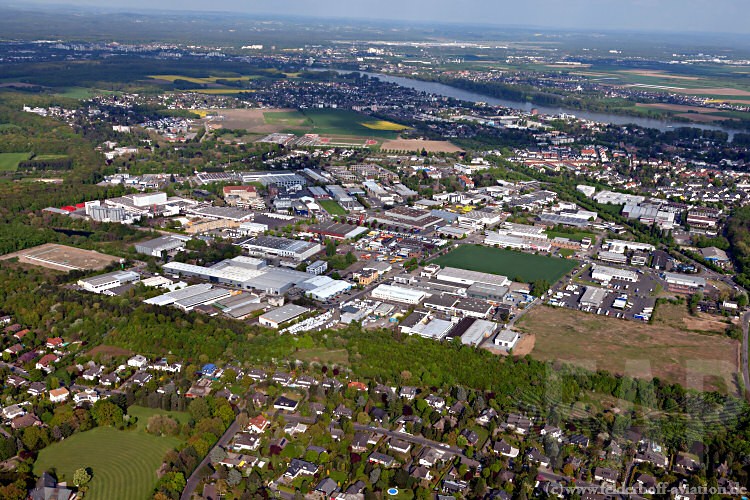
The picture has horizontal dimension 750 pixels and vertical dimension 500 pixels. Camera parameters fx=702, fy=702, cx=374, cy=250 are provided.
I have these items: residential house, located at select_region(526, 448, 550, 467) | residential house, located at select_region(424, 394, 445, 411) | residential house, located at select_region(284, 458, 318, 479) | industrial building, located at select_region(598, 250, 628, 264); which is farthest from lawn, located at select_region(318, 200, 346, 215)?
residential house, located at select_region(526, 448, 550, 467)

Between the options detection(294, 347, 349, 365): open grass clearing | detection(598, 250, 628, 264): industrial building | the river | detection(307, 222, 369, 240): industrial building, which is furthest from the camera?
the river

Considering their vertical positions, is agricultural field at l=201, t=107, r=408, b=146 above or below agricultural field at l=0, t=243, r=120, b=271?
above

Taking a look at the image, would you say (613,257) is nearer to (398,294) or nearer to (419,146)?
(398,294)

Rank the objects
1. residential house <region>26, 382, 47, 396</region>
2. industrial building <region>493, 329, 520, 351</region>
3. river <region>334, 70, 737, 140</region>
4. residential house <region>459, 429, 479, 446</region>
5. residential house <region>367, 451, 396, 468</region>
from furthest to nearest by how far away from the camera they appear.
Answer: river <region>334, 70, 737, 140</region> < industrial building <region>493, 329, 520, 351</region> < residential house <region>26, 382, 47, 396</region> < residential house <region>459, 429, 479, 446</region> < residential house <region>367, 451, 396, 468</region>

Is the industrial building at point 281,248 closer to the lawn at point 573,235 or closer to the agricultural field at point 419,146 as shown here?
the lawn at point 573,235

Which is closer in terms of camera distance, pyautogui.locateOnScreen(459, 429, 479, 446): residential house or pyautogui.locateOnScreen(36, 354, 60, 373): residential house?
pyautogui.locateOnScreen(459, 429, 479, 446): residential house

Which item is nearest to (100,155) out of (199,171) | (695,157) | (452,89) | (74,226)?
(199,171)

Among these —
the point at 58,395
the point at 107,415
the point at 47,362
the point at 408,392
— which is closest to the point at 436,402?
the point at 408,392

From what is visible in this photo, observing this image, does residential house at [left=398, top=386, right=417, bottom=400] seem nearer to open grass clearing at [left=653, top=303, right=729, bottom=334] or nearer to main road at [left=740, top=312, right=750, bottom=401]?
main road at [left=740, top=312, right=750, bottom=401]

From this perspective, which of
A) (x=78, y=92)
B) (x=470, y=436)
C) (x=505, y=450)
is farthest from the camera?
(x=78, y=92)
